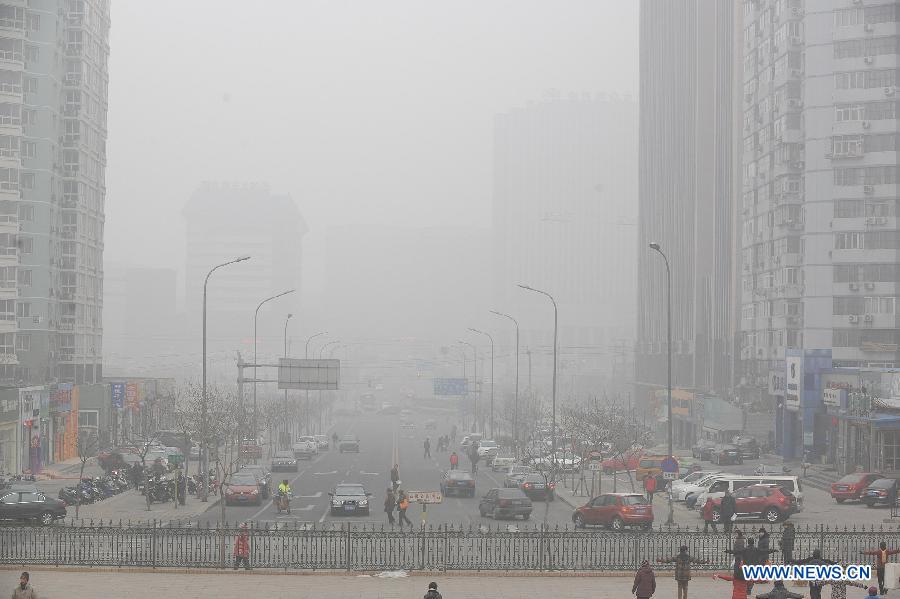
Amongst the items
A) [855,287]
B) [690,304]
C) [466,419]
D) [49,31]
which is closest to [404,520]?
[855,287]

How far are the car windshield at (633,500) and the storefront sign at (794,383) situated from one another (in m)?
30.4

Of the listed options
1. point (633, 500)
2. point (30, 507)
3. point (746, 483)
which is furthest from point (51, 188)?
point (633, 500)

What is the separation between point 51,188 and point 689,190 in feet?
229

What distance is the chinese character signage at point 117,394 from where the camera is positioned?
84.0 m

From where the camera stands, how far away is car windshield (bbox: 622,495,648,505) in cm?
4031

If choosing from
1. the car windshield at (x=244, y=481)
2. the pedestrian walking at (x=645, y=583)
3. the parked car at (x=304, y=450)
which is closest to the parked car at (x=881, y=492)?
the car windshield at (x=244, y=481)

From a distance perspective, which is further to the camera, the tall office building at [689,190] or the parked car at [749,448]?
the tall office building at [689,190]

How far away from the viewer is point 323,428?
135 m

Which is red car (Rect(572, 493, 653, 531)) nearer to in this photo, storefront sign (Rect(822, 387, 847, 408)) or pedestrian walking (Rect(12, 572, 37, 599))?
pedestrian walking (Rect(12, 572, 37, 599))

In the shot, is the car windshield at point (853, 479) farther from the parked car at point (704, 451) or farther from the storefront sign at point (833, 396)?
the parked car at point (704, 451)

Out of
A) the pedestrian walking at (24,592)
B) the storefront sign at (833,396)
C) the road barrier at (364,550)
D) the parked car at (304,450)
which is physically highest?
the storefront sign at (833,396)

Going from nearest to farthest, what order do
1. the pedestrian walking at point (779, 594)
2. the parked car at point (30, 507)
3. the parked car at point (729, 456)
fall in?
the pedestrian walking at point (779, 594)
the parked car at point (30, 507)
the parked car at point (729, 456)

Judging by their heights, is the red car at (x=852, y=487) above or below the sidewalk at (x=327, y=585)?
below

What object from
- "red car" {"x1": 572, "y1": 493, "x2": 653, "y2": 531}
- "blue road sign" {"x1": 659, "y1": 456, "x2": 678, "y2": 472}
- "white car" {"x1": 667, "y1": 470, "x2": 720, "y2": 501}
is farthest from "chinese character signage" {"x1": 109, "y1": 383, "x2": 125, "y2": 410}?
"red car" {"x1": 572, "y1": 493, "x2": 653, "y2": 531}
